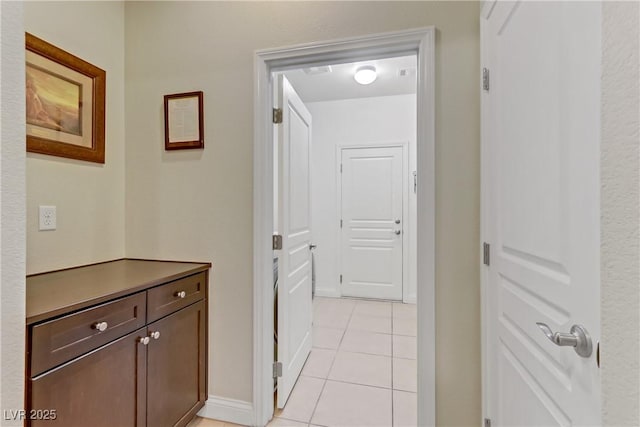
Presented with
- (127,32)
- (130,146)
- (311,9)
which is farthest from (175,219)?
(311,9)

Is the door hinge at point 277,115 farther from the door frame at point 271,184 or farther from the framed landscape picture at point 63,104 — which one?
the framed landscape picture at point 63,104

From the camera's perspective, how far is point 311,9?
5.29ft

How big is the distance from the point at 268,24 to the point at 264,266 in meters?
1.39

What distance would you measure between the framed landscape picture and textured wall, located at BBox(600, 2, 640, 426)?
6.88 ft

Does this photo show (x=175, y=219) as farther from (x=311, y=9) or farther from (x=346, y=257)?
(x=346, y=257)

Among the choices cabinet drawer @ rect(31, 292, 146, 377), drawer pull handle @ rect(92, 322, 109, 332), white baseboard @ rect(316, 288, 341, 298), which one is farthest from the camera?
white baseboard @ rect(316, 288, 341, 298)

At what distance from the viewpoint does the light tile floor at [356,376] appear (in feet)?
5.68

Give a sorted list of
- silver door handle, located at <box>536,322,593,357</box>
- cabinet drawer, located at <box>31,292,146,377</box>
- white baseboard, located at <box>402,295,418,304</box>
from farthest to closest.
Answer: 1. white baseboard, located at <box>402,295,418,304</box>
2. cabinet drawer, located at <box>31,292,146,377</box>
3. silver door handle, located at <box>536,322,593,357</box>

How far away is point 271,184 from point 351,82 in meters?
2.25

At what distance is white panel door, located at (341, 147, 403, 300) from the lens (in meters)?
3.92

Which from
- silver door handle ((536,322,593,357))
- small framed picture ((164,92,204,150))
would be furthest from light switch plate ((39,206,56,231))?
silver door handle ((536,322,593,357))

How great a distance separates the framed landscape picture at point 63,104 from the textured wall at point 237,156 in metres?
0.20

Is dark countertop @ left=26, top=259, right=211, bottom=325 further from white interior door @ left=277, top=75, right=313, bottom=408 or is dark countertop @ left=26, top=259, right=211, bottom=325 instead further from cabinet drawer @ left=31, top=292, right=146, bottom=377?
white interior door @ left=277, top=75, right=313, bottom=408

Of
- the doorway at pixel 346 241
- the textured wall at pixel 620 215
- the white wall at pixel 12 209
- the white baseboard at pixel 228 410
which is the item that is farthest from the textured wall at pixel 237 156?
the white wall at pixel 12 209
